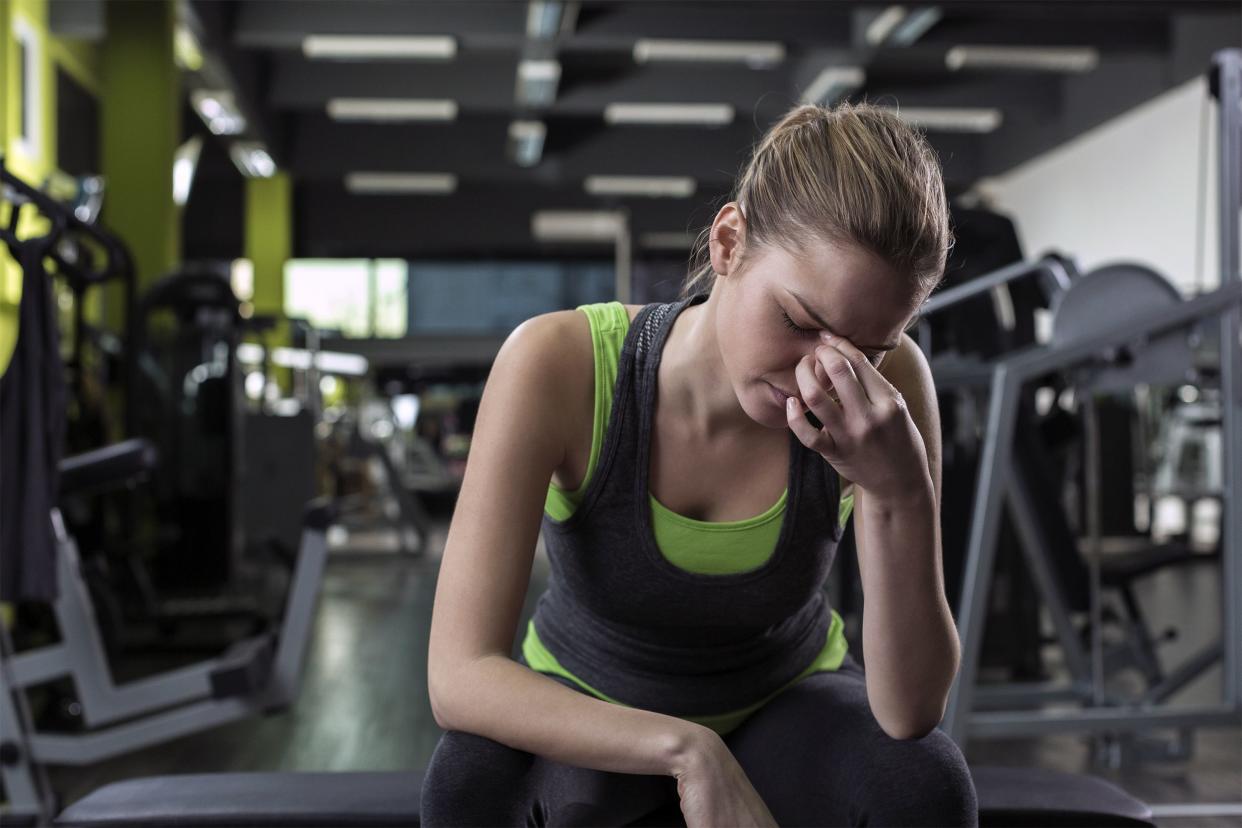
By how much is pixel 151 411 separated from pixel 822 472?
4.17 meters

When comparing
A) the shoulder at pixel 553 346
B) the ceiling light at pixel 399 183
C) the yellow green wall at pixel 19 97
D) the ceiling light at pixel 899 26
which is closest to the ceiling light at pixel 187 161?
the ceiling light at pixel 399 183

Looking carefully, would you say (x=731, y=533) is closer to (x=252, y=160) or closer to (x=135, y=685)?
(x=135, y=685)

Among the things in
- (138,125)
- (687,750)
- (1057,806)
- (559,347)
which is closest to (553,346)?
(559,347)

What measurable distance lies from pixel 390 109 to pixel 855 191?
Result: 9.52m

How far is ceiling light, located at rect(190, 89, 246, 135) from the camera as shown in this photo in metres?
8.48

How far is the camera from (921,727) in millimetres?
1021

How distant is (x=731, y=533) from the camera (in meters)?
1.10

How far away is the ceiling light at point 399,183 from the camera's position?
11323mm

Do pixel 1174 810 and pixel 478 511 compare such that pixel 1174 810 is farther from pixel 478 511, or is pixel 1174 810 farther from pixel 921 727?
pixel 478 511

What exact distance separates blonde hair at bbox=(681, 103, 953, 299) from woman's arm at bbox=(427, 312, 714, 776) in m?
0.21

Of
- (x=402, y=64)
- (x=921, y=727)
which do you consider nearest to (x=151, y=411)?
(x=921, y=727)

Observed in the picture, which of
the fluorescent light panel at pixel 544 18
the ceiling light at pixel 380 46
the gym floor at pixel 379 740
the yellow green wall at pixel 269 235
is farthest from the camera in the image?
the yellow green wall at pixel 269 235

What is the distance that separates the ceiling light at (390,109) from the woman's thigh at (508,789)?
834 cm

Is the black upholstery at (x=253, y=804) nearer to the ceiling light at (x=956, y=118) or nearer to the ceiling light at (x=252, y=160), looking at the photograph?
the ceiling light at (x=956, y=118)
